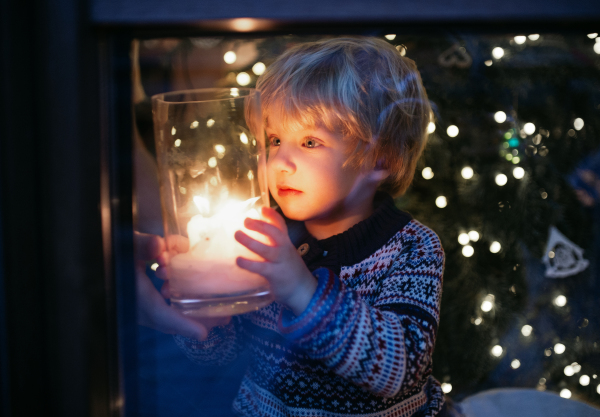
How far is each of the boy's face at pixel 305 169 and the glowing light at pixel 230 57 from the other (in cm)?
11

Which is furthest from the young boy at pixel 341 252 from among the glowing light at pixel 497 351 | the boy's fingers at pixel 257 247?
the glowing light at pixel 497 351

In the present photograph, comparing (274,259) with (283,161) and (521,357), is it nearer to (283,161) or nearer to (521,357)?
(283,161)

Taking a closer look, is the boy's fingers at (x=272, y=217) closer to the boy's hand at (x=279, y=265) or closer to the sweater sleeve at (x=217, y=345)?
the boy's hand at (x=279, y=265)

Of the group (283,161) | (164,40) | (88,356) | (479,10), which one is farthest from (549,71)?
(88,356)

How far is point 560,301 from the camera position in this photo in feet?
2.03

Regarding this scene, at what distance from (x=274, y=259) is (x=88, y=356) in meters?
0.22

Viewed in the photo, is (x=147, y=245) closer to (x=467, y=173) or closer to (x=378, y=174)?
(x=378, y=174)

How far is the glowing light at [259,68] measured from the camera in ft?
1.84

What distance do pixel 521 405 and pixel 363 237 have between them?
1.09ft

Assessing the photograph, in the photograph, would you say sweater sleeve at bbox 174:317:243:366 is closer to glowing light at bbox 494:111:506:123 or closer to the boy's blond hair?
the boy's blond hair

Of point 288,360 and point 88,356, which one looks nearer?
point 88,356

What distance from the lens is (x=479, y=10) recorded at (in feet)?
1.35

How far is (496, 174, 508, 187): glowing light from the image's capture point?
0.62 m

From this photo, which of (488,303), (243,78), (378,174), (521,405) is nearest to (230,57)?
(243,78)
